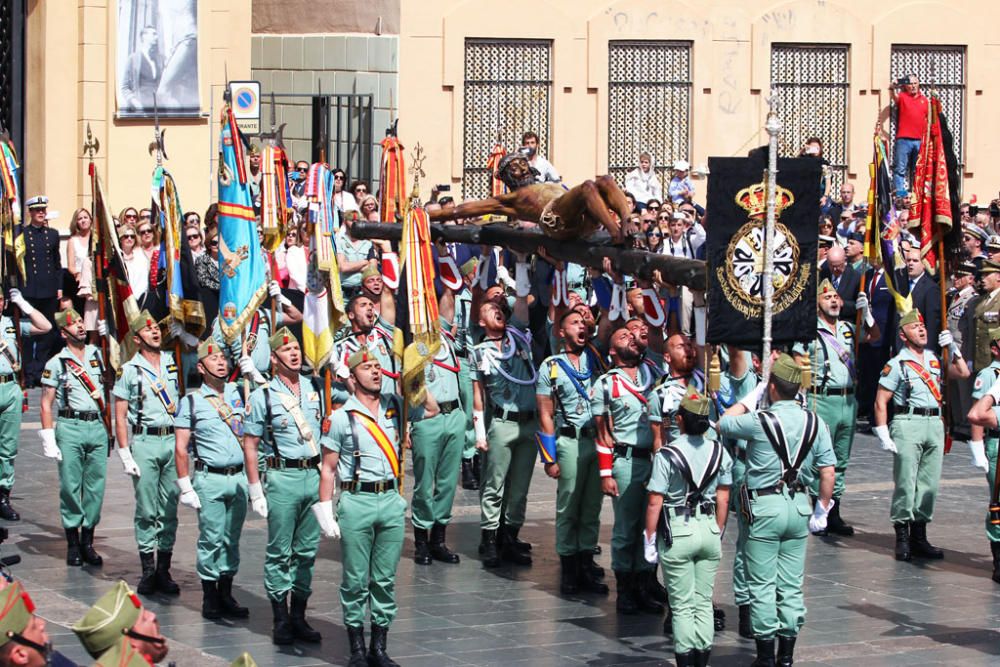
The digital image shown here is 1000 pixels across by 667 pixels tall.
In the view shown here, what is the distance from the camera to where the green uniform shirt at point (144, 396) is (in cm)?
1408

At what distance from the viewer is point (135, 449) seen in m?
14.0

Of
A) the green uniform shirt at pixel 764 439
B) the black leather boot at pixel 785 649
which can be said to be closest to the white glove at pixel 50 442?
the green uniform shirt at pixel 764 439

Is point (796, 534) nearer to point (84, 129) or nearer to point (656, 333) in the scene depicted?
point (656, 333)

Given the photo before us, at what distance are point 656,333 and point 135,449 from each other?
3808 mm

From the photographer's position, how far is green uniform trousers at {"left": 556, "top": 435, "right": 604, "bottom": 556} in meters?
14.1

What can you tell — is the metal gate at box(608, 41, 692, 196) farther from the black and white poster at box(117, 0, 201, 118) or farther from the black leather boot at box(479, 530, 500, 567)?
the black leather boot at box(479, 530, 500, 567)

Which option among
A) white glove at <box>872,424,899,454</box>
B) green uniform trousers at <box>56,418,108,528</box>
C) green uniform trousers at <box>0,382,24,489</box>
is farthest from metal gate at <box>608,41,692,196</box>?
green uniform trousers at <box>56,418,108,528</box>

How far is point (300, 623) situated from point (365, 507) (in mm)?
1124

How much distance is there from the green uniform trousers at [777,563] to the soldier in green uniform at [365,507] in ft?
6.97

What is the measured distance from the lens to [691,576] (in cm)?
1160

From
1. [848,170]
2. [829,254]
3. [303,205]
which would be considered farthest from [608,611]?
[848,170]

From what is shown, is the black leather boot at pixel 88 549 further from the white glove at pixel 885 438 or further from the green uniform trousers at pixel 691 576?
the white glove at pixel 885 438

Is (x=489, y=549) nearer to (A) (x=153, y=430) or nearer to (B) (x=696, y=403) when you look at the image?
(A) (x=153, y=430)

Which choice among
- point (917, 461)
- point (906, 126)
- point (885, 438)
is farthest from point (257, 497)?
point (906, 126)
